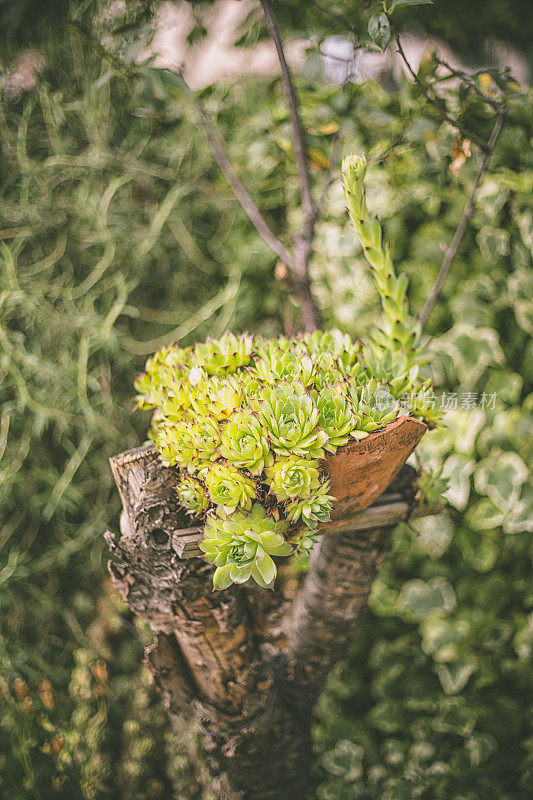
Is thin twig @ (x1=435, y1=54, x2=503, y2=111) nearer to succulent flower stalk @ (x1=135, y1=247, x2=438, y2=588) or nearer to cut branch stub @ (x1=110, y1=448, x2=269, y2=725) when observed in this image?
succulent flower stalk @ (x1=135, y1=247, x2=438, y2=588)

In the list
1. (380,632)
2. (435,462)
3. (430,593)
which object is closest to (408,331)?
(435,462)

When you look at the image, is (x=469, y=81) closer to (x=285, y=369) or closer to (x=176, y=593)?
(x=285, y=369)

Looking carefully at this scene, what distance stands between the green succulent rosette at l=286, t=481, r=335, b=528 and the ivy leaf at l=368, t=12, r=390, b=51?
671 mm

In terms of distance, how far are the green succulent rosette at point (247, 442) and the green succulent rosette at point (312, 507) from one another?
5 centimetres

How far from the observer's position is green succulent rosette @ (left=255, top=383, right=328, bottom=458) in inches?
20.0

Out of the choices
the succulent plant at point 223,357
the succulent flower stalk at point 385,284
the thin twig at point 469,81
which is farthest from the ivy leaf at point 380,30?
the succulent plant at point 223,357

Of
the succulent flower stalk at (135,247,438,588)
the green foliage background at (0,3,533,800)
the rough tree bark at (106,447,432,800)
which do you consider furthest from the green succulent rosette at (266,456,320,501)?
the green foliage background at (0,3,533,800)

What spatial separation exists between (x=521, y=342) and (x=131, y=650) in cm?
142

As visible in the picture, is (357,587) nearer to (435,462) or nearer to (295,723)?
(295,723)

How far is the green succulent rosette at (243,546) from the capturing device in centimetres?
50

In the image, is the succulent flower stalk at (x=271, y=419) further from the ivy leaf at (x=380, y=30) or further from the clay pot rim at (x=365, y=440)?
the ivy leaf at (x=380, y=30)

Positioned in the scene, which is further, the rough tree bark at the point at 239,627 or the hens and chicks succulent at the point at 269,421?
the rough tree bark at the point at 239,627

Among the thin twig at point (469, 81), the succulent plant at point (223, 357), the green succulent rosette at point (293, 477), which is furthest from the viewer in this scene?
the thin twig at point (469, 81)

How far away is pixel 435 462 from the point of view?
119 centimetres
